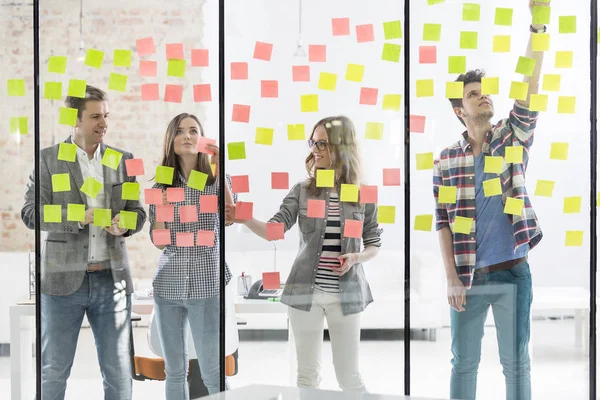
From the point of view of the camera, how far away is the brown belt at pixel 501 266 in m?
3.75

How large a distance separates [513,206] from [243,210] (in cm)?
141

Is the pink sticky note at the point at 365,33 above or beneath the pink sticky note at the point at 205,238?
above

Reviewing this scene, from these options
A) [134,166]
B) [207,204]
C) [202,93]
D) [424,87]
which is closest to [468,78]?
[424,87]

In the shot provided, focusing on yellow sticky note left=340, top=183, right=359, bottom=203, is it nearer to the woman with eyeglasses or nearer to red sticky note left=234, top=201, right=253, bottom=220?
the woman with eyeglasses

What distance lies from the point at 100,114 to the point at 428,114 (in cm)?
172

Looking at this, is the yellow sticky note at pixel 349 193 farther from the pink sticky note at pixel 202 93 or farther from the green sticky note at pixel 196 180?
the pink sticky note at pixel 202 93

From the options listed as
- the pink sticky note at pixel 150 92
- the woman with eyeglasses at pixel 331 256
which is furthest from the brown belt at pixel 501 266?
the pink sticky note at pixel 150 92

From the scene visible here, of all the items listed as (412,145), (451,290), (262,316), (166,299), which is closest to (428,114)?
(412,145)

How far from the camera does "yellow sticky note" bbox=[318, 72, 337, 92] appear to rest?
149 inches

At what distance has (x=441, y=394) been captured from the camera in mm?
3789

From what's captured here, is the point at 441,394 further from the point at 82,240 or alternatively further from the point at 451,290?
the point at 82,240

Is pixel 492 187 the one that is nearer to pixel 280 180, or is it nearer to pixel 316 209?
pixel 316 209

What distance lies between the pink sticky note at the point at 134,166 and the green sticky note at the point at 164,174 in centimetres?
9

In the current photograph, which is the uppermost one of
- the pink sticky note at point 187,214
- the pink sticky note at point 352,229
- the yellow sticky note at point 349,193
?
the yellow sticky note at point 349,193
